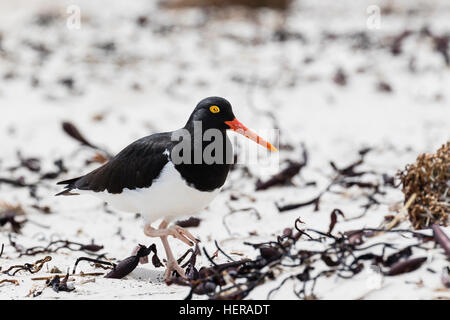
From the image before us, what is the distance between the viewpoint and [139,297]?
2.58 metres

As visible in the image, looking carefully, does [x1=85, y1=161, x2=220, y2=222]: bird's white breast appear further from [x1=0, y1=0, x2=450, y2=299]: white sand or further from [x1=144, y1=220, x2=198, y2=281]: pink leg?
[x1=0, y1=0, x2=450, y2=299]: white sand

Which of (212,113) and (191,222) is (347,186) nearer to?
(191,222)

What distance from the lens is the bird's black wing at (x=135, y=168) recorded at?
9.70ft

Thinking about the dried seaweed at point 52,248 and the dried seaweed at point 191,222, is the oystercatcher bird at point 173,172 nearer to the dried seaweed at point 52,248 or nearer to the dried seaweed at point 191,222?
the dried seaweed at point 52,248

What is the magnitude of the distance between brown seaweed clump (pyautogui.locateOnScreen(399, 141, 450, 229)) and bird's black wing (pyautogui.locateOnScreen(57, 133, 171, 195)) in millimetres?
1175

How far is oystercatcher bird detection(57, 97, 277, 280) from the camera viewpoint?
113 inches

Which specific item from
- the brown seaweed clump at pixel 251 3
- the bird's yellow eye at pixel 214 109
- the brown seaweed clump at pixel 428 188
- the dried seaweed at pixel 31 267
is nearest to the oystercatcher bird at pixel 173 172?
the bird's yellow eye at pixel 214 109

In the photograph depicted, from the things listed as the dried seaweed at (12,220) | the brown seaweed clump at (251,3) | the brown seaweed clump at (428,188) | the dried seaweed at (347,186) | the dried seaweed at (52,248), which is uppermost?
the brown seaweed clump at (251,3)

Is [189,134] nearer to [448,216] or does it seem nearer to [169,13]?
[448,216]

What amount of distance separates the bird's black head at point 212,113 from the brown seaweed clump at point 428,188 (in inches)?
35.6

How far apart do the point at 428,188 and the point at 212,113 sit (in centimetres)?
109

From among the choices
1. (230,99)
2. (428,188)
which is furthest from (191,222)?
(230,99)

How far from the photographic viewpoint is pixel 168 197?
2879 millimetres
